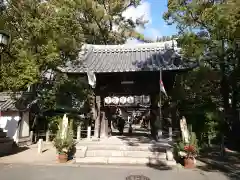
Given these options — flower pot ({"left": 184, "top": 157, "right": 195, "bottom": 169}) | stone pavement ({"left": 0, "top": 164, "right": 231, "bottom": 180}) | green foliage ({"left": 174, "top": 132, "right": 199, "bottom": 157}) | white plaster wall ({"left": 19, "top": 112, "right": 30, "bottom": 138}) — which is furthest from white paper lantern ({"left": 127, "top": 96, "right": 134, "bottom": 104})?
white plaster wall ({"left": 19, "top": 112, "right": 30, "bottom": 138})

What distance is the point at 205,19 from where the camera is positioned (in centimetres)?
1761

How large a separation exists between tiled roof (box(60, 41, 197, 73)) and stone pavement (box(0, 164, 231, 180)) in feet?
20.5

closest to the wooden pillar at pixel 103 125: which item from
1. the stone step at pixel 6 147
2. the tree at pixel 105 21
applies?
the stone step at pixel 6 147

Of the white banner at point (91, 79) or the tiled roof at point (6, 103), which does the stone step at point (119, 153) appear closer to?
the white banner at point (91, 79)

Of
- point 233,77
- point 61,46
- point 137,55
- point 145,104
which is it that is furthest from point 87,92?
point 233,77

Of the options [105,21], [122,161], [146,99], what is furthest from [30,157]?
[105,21]

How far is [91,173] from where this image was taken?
397 inches

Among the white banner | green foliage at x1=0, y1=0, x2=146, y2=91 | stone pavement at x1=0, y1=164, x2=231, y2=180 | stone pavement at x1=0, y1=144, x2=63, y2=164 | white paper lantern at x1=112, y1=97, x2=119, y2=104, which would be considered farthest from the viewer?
green foliage at x1=0, y1=0, x2=146, y2=91

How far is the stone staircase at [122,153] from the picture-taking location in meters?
12.2

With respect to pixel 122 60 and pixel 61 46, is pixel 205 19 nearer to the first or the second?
pixel 122 60

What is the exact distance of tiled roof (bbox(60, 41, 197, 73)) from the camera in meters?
15.1

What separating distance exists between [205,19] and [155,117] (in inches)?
321

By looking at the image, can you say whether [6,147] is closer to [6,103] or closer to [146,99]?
[6,103]

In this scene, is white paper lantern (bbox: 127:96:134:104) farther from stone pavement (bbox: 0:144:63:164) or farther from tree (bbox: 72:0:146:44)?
tree (bbox: 72:0:146:44)
